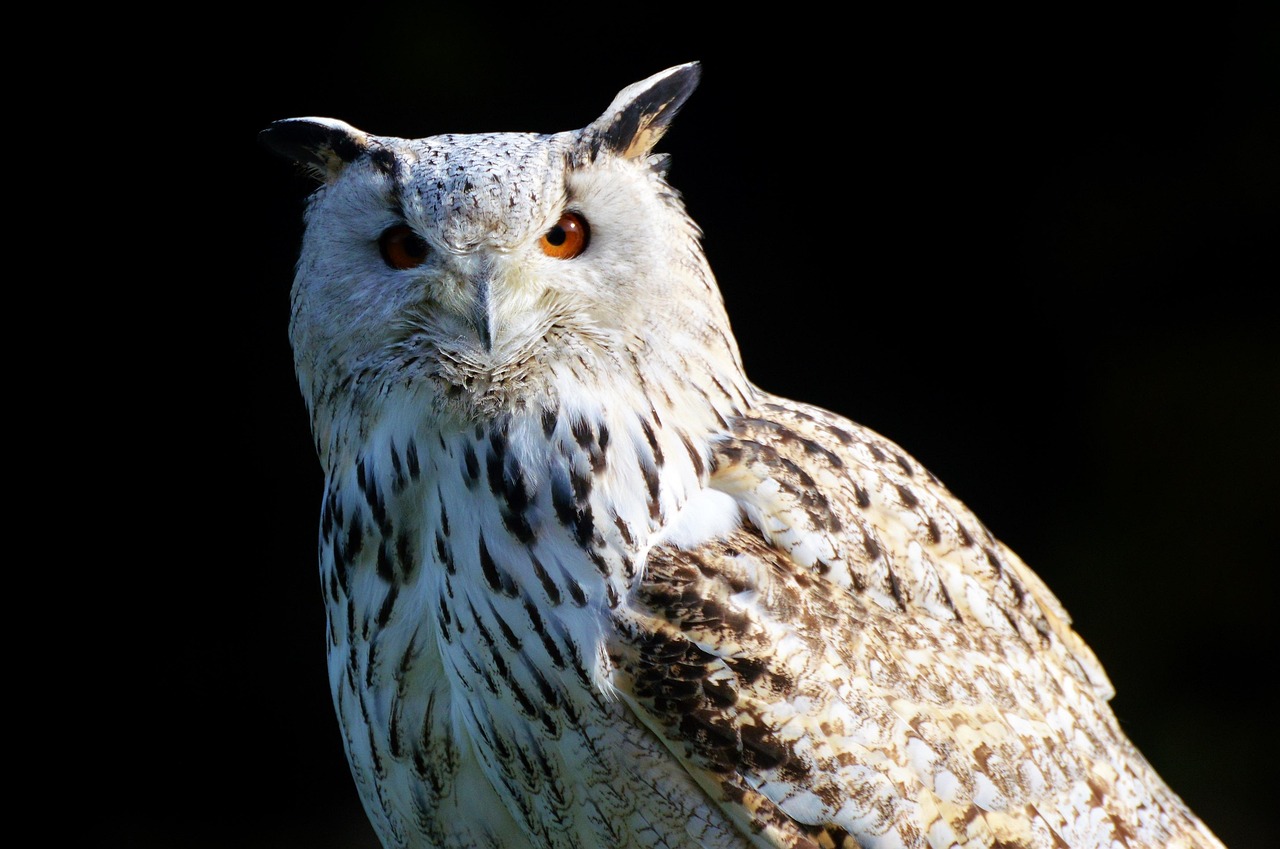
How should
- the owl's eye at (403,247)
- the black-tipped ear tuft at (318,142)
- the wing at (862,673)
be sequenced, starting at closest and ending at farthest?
the wing at (862,673) → the owl's eye at (403,247) → the black-tipped ear tuft at (318,142)

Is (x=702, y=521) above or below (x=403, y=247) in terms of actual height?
below

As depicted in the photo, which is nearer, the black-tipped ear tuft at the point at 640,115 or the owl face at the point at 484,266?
the owl face at the point at 484,266

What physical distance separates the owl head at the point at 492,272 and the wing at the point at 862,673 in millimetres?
213

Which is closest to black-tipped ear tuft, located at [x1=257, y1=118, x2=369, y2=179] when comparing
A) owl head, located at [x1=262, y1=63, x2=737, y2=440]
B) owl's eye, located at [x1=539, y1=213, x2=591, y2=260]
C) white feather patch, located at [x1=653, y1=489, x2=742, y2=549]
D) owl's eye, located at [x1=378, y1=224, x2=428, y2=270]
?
owl head, located at [x1=262, y1=63, x2=737, y2=440]

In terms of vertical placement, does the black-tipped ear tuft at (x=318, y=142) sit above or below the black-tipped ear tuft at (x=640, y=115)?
below

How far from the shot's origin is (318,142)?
1.64 meters

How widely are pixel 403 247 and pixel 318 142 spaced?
24cm

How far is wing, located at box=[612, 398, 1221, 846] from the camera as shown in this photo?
1.38m

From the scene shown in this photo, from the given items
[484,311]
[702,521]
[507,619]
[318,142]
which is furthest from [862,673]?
[318,142]

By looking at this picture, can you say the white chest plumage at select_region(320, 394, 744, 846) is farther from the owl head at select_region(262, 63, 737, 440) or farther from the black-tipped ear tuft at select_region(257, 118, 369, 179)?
the black-tipped ear tuft at select_region(257, 118, 369, 179)

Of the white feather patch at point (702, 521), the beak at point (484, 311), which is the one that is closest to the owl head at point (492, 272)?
the beak at point (484, 311)

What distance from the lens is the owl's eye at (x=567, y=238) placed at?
1512 millimetres

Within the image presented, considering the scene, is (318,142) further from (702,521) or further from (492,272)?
(702,521)

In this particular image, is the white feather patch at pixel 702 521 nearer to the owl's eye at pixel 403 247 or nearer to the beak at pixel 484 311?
the beak at pixel 484 311
